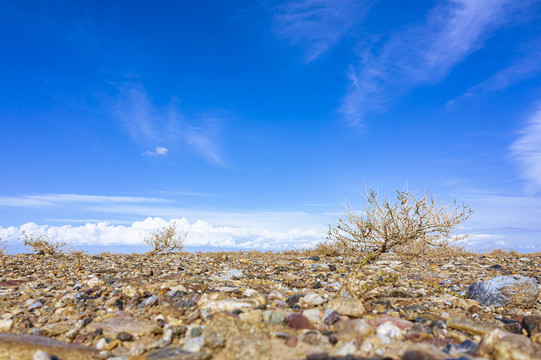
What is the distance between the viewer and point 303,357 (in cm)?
341

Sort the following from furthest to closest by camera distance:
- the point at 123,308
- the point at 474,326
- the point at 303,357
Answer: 1. the point at 123,308
2. the point at 474,326
3. the point at 303,357

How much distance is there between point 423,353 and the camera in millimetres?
3244

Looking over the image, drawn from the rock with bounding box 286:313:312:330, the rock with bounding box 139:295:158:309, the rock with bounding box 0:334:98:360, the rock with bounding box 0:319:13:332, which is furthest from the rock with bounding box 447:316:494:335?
the rock with bounding box 0:319:13:332

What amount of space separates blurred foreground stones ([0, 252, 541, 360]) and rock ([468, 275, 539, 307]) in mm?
18

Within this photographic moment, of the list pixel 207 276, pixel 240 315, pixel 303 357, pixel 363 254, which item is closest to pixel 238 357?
pixel 303 357

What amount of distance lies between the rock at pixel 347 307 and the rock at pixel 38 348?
3.01 meters

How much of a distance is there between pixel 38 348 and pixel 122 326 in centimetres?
92

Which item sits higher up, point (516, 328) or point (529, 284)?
point (529, 284)

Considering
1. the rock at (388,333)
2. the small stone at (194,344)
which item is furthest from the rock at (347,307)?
the small stone at (194,344)

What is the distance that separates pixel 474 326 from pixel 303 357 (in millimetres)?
2455

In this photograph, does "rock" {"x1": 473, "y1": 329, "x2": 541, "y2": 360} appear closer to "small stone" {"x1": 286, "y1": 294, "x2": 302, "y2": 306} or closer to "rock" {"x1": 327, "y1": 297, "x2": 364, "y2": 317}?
"rock" {"x1": 327, "y1": 297, "x2": 364, "y2": 317}

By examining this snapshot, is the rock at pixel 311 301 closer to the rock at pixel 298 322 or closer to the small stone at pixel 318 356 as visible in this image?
the rock at pixel 298 322

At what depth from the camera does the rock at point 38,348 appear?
391cm

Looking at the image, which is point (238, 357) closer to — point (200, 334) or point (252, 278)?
point (200, 334)
